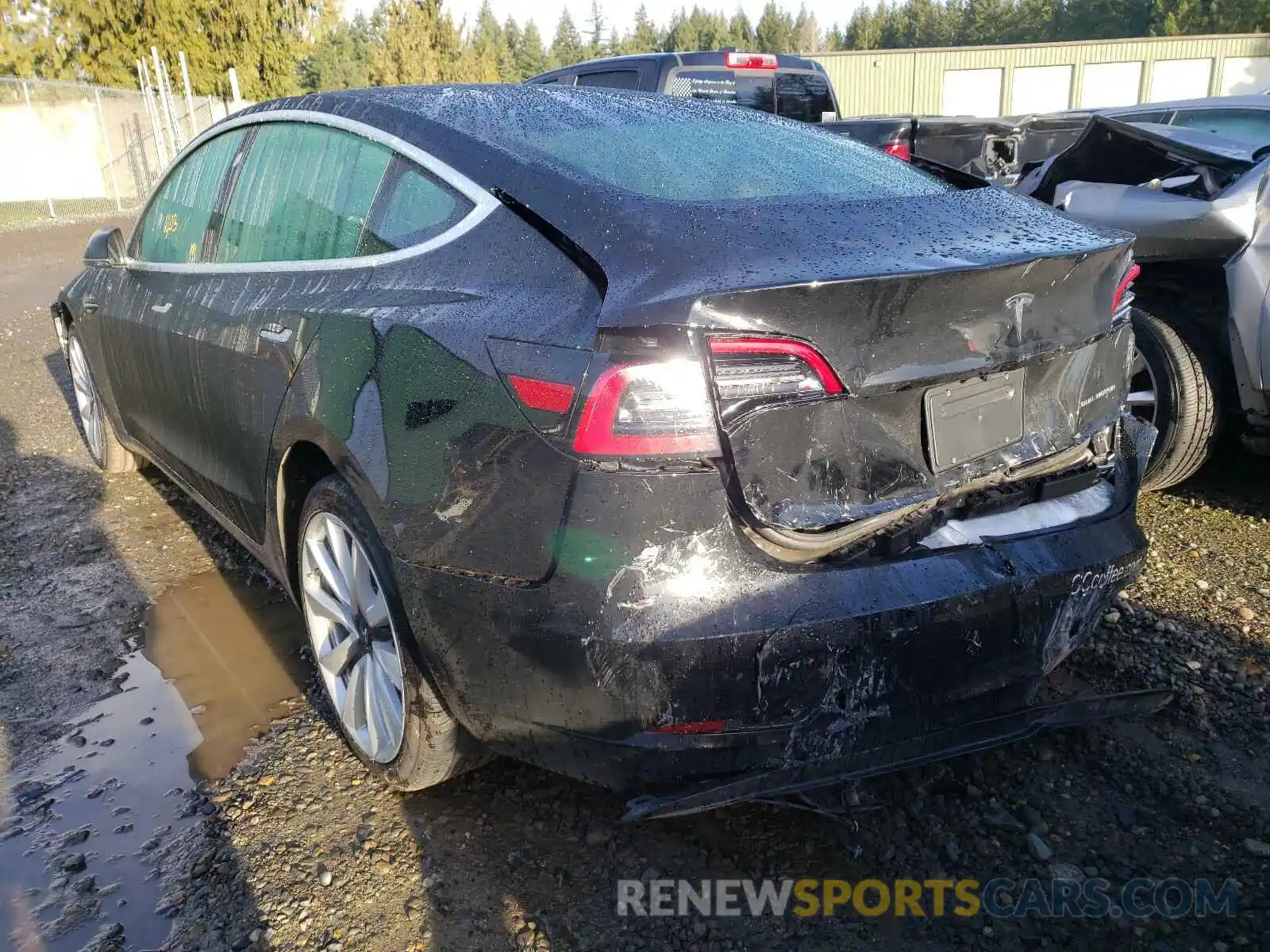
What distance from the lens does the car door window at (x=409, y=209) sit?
2.29m

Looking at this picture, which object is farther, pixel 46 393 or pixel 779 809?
pixel 46 393

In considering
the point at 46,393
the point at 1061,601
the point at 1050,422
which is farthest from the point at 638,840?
the point at 46,393

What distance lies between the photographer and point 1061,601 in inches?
81.9

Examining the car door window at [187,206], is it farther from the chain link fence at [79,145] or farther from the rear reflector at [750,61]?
the chain link fence at [79,145]

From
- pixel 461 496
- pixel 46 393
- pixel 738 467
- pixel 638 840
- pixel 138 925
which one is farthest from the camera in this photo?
pixel 46 393

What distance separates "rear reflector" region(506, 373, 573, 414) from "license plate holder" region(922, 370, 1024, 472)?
2.30 feet

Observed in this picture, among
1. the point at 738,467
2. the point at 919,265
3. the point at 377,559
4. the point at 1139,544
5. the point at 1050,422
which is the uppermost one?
the point at 919,265

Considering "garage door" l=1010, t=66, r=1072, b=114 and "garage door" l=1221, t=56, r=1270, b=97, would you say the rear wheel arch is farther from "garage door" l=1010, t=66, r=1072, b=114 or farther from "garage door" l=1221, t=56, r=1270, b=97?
"garage door" l=1221, t=56, r=1270, b=97

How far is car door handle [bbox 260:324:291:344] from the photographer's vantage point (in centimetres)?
259

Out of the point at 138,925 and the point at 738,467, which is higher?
the point at 738,467

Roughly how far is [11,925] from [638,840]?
1361 mm

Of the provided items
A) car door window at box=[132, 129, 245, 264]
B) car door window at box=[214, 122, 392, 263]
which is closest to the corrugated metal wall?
car door window at box=[132, 129, 245, 264]

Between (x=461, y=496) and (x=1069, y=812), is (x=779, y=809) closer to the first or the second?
(x=1069, y=812)

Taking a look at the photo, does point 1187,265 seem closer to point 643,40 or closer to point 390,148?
point 390,148
